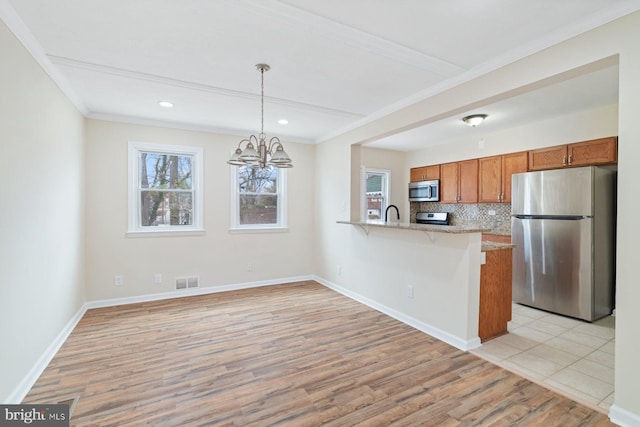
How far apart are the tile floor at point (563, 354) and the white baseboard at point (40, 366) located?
11.7ft

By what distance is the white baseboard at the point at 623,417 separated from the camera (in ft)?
5.95

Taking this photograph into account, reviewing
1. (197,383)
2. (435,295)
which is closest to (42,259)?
(197,383)

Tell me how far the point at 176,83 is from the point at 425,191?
15.3 feet

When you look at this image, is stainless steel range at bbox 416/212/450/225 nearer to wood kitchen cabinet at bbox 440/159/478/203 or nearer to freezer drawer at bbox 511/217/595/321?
wood kitchen cabinet at bbox 440/159/478/203

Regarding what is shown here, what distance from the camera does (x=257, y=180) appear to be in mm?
5102

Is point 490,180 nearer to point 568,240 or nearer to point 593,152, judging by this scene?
point 593,152

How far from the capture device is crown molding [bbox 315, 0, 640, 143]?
184 centimetres

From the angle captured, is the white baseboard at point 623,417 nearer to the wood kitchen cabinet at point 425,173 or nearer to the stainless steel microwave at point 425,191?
the stainless steel microwave at point 425,191

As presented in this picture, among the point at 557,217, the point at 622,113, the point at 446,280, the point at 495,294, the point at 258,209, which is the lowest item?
the point at 495,294

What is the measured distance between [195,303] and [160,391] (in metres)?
2.08

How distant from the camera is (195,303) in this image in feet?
13.8

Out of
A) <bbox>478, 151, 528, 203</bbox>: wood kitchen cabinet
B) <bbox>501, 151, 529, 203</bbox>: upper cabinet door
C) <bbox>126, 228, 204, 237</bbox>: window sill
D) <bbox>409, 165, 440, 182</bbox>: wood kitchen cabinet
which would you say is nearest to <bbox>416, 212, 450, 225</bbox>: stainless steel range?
<bbox>409, 165, 440, 182</bbox>: wood kitchen cabinet

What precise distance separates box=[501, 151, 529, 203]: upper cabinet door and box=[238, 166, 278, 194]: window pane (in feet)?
12.1

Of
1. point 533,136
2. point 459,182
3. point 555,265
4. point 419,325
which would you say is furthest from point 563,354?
point 459,182
